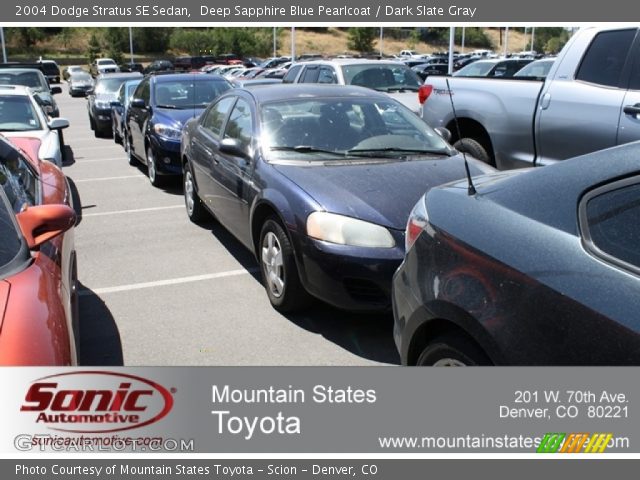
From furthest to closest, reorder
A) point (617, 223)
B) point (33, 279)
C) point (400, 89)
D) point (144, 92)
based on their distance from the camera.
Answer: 1. point (400, 89)
2. point (144, 92)
3. point (33, 279)
4. point (617, 223)

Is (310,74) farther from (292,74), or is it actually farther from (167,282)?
(167,282)

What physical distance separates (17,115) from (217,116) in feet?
13.5

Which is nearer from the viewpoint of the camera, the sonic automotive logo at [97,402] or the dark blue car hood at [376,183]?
the sonic automotive logo at [97,402]

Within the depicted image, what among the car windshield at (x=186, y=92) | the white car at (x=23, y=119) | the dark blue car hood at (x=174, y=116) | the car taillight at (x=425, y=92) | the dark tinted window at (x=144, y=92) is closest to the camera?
the car taillight at (x=425, y=92)

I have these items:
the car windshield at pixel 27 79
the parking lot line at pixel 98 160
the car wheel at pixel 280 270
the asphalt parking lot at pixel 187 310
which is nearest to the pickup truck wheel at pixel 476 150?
the asphalt parking lot at pixel 187 310

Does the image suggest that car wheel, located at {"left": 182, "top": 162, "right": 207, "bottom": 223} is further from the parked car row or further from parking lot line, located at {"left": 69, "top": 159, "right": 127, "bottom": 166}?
parking lot line, located at {"left": 69, "top": 159, "right": 127, "bottom": 166}

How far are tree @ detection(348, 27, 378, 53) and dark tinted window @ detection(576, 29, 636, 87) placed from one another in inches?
2761

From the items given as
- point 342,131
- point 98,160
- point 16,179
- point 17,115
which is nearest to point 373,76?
point 98,160

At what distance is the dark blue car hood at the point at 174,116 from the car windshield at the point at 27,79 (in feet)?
26.6

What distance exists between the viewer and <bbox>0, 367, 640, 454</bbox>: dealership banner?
2412 millimetres

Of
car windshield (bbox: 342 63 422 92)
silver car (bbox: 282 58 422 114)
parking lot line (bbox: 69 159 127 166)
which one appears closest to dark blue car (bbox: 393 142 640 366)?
silver car (bbox: 282 58 422 114)

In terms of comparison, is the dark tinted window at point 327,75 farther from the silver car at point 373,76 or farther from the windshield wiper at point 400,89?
the windshield wiper at point 400,89

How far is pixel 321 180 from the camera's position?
471 cm

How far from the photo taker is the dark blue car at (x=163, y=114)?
927cm
